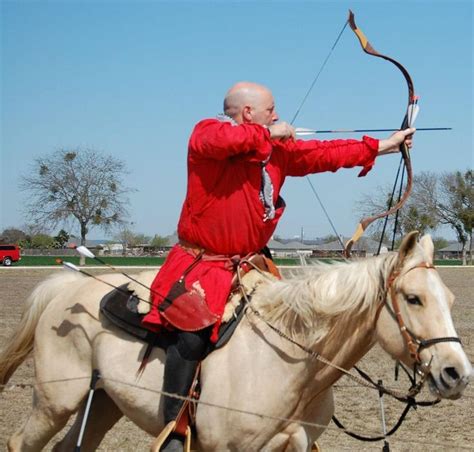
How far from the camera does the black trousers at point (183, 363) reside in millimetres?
4293

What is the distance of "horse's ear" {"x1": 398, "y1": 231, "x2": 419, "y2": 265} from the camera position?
3.92 meters

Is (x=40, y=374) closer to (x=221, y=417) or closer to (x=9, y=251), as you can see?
(x=221, y=417)

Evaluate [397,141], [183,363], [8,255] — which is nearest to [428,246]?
[397,141]

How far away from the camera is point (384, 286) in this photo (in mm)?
4062

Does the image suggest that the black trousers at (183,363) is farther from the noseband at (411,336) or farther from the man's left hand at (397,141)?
the man's left hand at (397,141)

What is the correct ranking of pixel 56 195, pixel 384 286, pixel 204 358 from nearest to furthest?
pixel 384 286 < pixel 204 358 < pixel 56 195

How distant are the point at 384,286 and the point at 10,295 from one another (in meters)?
18.9

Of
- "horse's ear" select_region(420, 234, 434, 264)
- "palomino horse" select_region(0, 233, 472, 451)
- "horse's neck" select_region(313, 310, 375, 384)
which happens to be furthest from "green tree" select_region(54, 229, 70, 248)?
"horse's ear" select_region(420, 234, 434, 264)

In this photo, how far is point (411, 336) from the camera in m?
3.85

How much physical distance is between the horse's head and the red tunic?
3.08ft

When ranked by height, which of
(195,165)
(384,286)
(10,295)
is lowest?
(10,295)

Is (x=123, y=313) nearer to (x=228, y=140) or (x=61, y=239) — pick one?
(x=228, y=140)

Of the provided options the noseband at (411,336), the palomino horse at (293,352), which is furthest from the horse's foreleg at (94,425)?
the noseband at (411,336)

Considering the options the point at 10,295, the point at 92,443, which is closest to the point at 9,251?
the point at 10,295
